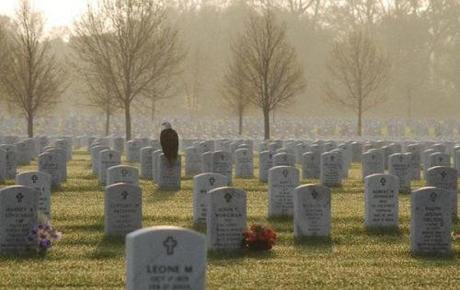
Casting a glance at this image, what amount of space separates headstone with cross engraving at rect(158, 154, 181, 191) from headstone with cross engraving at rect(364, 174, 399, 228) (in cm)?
733

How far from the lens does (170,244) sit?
7.54m

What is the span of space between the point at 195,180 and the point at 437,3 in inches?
2730

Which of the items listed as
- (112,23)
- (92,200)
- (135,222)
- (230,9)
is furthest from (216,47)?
(135,222)

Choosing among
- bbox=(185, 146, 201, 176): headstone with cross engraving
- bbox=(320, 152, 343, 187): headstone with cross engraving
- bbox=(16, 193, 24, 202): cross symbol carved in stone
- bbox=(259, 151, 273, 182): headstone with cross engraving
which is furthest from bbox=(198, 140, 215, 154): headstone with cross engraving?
bbox=(16, 193, 24, 202): cross symbol carved in stone

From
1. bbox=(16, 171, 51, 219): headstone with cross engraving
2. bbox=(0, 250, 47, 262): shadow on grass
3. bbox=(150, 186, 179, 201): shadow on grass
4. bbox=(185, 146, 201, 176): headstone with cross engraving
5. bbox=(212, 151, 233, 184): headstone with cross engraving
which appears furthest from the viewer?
bbox=(185, 146, 201, 176): headstone with cross engraving

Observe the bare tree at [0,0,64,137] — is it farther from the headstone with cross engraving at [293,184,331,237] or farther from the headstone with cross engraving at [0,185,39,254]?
the headstone with cross engraving at [0,185,39,254]

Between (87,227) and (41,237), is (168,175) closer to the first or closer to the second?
(87,227)

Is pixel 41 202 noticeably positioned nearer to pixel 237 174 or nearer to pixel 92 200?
pixel 92 200

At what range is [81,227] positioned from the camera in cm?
1535

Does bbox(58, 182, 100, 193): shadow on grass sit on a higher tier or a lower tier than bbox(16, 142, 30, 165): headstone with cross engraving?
lower

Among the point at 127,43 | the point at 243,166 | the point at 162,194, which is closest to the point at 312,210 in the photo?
the point at 162,194

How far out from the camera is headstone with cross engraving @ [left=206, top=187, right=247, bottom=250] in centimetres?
1269

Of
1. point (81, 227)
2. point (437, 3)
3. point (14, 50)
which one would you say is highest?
point (437, 3)

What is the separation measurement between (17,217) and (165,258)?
17.5 feet
